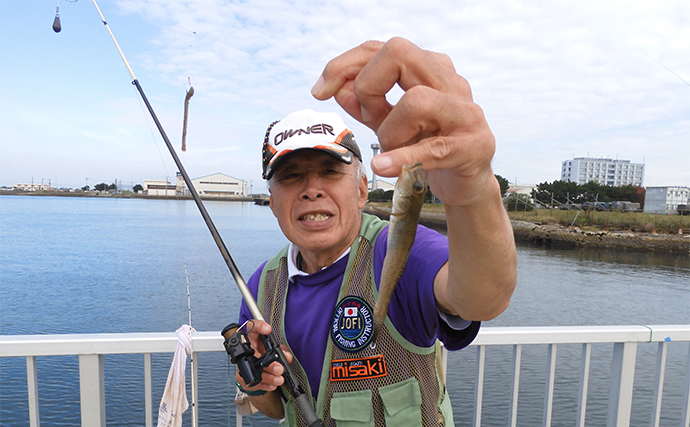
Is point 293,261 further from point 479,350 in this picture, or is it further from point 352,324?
point 479,350

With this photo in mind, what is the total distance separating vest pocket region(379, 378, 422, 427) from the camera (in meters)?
1.58

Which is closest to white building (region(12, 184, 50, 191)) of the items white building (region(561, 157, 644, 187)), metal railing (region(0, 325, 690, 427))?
metal railing (region(0, 325, 690, 427))

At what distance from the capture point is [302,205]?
1.68 m

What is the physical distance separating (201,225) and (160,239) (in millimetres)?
7975

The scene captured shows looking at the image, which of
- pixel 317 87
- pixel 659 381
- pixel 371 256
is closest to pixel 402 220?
pixel 317 87

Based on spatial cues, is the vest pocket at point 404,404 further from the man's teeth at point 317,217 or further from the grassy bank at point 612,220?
the grassy bank at point 612,220

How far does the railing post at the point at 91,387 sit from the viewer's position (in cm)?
248

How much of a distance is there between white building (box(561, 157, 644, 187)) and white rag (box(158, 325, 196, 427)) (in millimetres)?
183646

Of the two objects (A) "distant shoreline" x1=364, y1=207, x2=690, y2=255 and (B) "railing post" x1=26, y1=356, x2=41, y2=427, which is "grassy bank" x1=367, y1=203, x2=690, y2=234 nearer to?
(A) "distant shoreline" x1=364, y1=207, x2=690, y2=255

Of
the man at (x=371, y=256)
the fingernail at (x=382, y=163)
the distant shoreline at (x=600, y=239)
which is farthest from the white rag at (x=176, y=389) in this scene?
the distant shoreline at (x=600, y=239)

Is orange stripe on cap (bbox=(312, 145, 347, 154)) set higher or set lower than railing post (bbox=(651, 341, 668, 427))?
higher

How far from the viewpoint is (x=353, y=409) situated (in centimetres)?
162

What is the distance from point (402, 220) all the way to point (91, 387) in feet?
7.90

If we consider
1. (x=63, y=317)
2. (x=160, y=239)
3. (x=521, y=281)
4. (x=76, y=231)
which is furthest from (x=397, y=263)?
(x=76, y=231)
